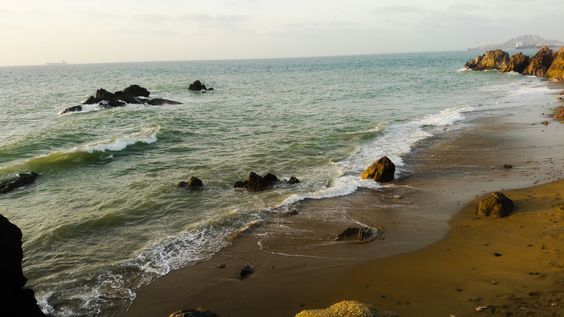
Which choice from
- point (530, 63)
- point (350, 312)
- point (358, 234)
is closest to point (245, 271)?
point (358, 234)

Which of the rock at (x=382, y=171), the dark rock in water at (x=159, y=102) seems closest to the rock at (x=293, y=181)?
the rock at (x=382, y=171)

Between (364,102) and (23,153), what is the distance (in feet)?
108

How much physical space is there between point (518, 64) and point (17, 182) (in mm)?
88860

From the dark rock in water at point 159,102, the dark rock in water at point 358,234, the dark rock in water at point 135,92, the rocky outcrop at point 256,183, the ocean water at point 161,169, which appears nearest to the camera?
the ocean water at point 161,169

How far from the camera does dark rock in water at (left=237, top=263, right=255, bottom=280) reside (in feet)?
38.3

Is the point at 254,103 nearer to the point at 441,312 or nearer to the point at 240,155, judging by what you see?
the point at 240,155

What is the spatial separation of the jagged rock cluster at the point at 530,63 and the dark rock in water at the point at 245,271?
214 feet

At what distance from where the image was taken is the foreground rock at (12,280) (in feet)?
27.4

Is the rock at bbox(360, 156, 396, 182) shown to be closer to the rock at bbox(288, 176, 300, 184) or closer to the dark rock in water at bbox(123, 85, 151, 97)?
the rock at bbox(288, 176, 300, 184)

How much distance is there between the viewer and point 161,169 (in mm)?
Result: 23109

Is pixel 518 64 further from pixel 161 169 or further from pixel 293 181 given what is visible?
pixel 161 169

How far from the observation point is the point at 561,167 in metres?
19.5

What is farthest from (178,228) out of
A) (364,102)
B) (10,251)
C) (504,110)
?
(364,102)

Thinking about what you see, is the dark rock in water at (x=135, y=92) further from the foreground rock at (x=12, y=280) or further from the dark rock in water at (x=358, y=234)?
the foreground rock at (x=12, y=280)
